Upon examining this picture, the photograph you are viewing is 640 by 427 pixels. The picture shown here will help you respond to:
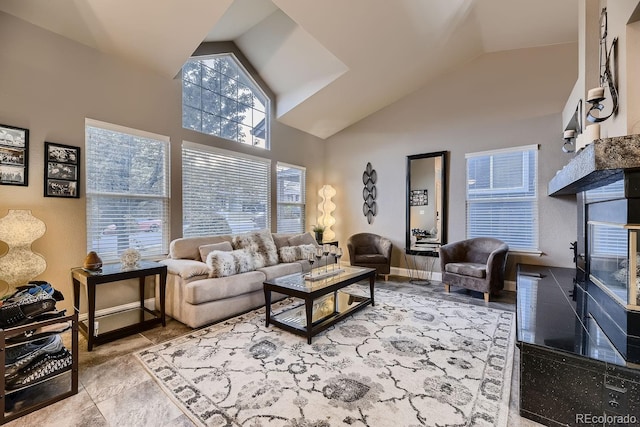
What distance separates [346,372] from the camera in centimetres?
210

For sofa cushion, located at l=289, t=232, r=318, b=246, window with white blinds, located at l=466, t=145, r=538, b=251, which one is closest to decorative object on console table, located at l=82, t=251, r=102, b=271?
sofa cushion, located at l=289, t=232, r=318, b=246

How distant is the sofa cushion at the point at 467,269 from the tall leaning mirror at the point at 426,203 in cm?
80

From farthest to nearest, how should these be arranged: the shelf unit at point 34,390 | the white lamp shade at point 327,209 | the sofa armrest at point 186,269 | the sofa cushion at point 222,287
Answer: the white lamp shade at point 327,209, the sofa armrest at point 186,269, the sofa cushion at point 222,287, the shelf unit at point 34,390

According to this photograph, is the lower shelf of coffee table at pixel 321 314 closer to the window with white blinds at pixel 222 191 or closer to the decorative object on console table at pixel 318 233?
the window with white blinds at pixel 222 191

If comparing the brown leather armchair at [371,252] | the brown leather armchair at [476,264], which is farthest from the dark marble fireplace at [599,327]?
the brown leather armchair at [371,252]

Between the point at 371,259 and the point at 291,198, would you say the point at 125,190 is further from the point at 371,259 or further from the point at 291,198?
the point at 371,259

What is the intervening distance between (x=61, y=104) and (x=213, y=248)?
7.09 ft

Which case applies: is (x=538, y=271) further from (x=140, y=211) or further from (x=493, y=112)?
(x=140, y=211)

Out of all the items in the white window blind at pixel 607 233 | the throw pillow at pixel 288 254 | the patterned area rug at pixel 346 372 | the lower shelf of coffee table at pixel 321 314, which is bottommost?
the patterned area rug at pixel 346 372

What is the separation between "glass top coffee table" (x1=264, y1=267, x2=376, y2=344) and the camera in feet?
8.65

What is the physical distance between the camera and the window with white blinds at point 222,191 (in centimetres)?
403

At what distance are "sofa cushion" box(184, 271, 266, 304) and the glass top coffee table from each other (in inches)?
15.8

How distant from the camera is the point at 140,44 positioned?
124 inches

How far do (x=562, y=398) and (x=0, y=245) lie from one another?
440 cm
